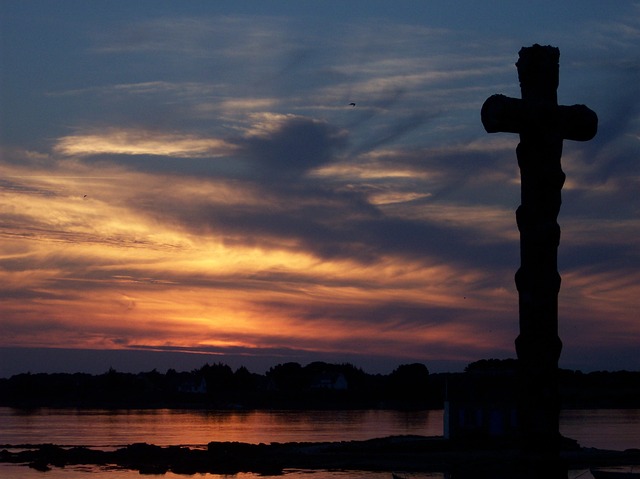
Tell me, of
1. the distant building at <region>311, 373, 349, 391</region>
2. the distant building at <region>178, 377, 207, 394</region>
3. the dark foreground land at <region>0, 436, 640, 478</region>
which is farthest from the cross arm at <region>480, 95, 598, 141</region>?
the distant building at <region>178, 377, 207, 394</region>

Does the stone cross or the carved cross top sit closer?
the stone cross

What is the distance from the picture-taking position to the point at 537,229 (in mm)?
7055

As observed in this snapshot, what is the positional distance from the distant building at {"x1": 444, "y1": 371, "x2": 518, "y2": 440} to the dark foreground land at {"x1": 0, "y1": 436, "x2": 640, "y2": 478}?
1.03 metres

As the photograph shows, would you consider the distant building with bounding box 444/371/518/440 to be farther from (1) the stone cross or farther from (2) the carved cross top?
(1) the stone cross

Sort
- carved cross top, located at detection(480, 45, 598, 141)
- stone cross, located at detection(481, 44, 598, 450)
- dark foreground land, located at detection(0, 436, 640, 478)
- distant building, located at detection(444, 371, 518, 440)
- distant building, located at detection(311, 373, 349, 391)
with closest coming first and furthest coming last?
stone cross, located at detection(481, 44, 598, 450)
carved cross top, located at detection(480, 45, 598, 141)
dark foreground land, located at detection(0, 436, 640, 478)
distant building, located at detection(444, 371, 518, 440)
distant building, located at detection(311, 373, 349, 391)

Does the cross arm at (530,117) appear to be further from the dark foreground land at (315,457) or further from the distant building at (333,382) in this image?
the distant building at (333,382)

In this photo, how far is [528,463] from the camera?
696cm

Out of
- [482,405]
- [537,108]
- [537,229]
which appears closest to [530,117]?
[537,108]

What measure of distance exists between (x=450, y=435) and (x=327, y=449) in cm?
1114

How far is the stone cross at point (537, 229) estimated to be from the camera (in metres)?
6.94

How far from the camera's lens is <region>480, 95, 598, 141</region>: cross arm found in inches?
277

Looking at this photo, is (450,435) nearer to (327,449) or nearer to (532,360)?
(327,449)

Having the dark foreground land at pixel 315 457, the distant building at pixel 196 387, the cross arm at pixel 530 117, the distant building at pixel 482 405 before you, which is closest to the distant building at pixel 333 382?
the distant building at pixel 196 387

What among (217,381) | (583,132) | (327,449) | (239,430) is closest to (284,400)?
(217,381)
